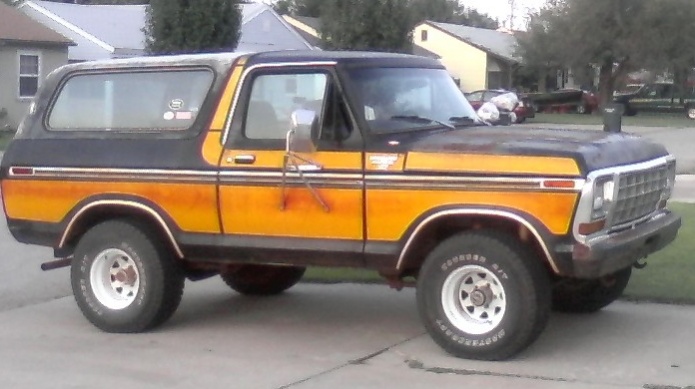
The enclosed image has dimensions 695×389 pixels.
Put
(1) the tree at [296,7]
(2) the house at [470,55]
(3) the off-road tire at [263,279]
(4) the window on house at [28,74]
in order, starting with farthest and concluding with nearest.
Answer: (1) the tree at [296,7] < (2) the house at [470,55] < (4) the window on house at [28,74] < (3) the off-road tire at [263,279]

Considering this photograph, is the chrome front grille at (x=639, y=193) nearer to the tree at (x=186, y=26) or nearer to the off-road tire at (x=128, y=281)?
the off-road tire at (x=128, y=281)

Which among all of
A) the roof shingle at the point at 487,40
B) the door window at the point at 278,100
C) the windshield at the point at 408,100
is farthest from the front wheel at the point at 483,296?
the roof shingle at the point at 487,40

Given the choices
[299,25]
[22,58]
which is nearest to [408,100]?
[22,58]

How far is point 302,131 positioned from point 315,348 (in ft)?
5.27

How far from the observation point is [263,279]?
31.9 ft

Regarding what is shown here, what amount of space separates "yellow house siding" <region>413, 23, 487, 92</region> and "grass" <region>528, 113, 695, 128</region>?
8508mm

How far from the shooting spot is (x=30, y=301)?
→ 9812 mm

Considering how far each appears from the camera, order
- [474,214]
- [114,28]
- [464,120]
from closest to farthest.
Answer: [474,214]
[464,120]
[114,28]

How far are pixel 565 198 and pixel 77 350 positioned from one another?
11.8 ft

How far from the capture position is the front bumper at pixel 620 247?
6.87 m

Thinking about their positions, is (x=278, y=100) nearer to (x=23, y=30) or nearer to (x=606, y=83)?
→ (x=23, y=30)

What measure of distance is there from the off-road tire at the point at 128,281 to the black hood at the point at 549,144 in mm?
2124

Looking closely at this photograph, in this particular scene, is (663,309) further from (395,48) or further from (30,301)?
(395,48)

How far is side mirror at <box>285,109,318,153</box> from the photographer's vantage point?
7352 millimetres
